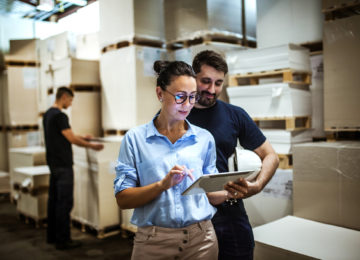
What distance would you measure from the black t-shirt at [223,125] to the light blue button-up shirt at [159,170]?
1.33 feet

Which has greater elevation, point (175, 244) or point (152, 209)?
point (152, 209)

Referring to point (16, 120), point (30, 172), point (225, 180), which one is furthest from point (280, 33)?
point (16, 120)

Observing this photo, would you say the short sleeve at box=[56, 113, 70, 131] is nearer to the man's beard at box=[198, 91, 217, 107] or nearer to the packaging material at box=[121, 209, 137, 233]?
the packaging material at box=[121, 209, 137, 233]

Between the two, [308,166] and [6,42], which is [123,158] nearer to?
[308,166]

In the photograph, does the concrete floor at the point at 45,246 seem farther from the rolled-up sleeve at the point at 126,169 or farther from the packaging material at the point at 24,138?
the rolled-up sleeve at the point at 126,169

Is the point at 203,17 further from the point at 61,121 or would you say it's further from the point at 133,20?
the point at 61,121

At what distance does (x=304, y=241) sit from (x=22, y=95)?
267 inches

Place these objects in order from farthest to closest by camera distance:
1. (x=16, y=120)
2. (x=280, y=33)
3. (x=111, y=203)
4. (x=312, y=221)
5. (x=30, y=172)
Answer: (x=16, y=120) → (x=30, y=172) → (x=111, y=203) → (x=280, y=33) → (x=312, y=221)

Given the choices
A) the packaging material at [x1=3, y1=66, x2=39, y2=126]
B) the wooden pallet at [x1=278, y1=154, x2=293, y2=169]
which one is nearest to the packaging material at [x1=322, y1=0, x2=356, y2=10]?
the wooden pallet at [x1=278, y1=154, x2=293, y2=169]

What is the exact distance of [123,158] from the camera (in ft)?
5.22

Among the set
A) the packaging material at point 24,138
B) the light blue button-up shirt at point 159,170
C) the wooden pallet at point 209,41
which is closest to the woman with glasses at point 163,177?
the light blue button-up shirt at point 159,170

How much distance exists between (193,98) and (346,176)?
1977 mm

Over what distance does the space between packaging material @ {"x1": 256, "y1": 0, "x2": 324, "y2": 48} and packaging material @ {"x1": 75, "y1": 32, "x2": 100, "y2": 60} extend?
303 cm

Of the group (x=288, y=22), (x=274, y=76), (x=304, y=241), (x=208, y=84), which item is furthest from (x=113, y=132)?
(x=208, y=84)
